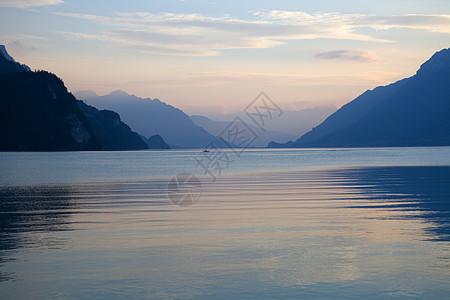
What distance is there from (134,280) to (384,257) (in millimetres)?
9338

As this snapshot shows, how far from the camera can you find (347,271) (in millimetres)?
16906

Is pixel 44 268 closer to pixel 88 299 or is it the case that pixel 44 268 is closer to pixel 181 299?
pixel 88 299

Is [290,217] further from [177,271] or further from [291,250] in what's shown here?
[177,271]

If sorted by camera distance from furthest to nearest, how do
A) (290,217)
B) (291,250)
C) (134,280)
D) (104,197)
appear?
(104,197) < (290,217) < (291,250) < (134,280)

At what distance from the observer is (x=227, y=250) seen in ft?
66.9

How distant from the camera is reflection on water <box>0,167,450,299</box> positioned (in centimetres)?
1524

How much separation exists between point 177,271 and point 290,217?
13410mm

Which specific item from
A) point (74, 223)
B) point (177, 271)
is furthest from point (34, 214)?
point (177, 271)

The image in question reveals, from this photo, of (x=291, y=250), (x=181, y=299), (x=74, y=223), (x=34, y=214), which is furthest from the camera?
(x=34, y=214)

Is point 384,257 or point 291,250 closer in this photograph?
point 384,257

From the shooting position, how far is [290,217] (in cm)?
2944

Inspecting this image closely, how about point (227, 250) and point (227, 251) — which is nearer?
point (227, 251)

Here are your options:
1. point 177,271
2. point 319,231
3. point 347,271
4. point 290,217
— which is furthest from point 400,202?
point 177,271

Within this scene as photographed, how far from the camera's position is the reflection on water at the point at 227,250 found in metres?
15.2
